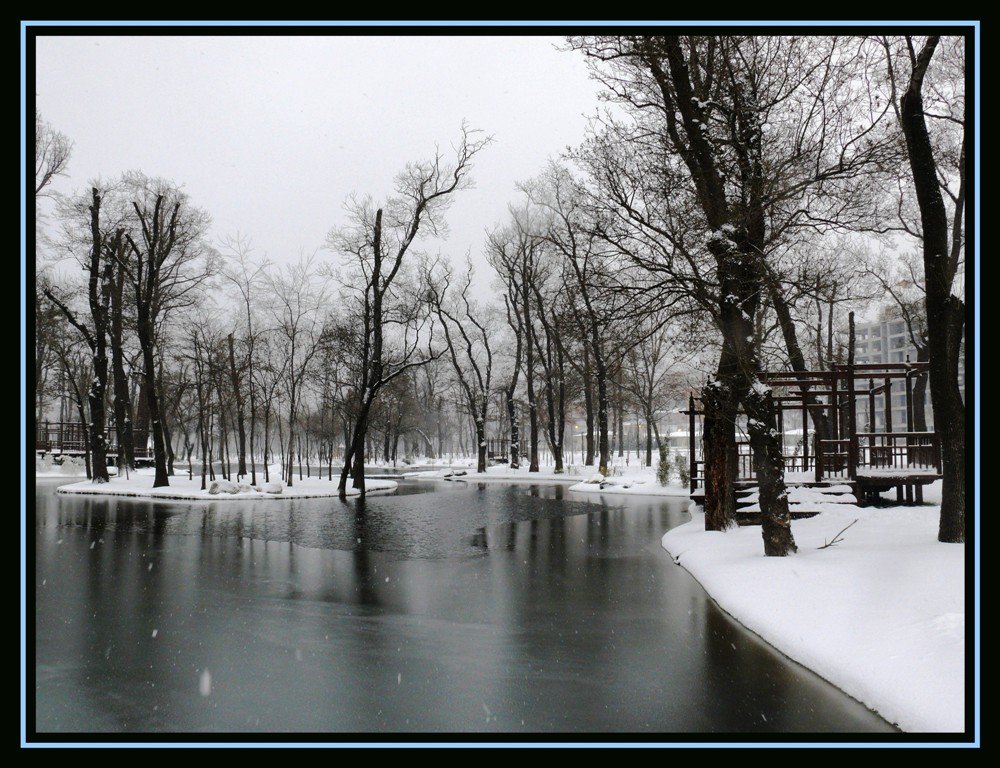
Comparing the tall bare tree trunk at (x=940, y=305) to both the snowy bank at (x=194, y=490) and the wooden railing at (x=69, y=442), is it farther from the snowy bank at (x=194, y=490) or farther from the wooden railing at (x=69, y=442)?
the wooden railing at (x=69, y=442)

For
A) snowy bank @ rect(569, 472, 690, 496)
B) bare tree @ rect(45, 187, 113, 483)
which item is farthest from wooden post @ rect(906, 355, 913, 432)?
bare tree @ rect(45, 187, 113, 483)

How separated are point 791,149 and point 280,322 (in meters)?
28.4

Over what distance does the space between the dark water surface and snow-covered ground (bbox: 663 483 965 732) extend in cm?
29

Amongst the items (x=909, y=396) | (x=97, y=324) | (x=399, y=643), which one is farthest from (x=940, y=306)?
(x=97, y=324)

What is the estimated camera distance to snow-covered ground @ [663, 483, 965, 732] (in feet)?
16.9

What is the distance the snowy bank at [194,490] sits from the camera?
85.9ft

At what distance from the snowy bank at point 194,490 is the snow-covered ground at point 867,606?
18.1 meters

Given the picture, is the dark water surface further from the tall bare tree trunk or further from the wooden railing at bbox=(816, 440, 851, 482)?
the wooden railing at bbox=(816, 440, 851, 482)

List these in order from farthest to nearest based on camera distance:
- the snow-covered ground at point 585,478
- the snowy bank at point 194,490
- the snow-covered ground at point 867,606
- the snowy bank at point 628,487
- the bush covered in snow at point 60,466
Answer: the bush covered in snow at point 60,466 < the snow-covered ground at point 585,478 < the snowy bank at point 628,487 < the snowy bank at point 194,490 < the snow-covered ground at point 867,606

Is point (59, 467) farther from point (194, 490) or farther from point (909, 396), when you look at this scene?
point (909, 396)

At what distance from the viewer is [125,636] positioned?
23.3ft
